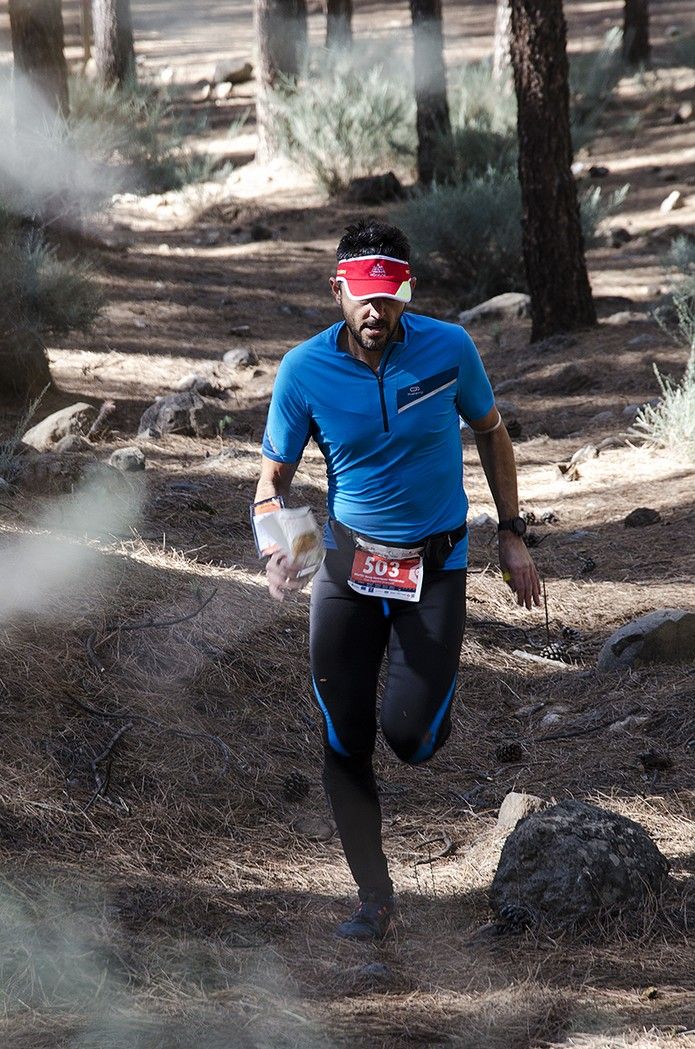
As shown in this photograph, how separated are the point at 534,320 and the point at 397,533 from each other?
26.0ft

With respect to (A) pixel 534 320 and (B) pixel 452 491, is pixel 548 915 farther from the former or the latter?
(A) pixel 534 320

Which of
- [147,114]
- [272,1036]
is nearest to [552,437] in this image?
[272,1036]

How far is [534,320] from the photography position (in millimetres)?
11016

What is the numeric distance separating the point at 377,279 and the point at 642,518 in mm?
4178

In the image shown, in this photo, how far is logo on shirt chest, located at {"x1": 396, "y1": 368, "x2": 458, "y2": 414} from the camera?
11.0ft

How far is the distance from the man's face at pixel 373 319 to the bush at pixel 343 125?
1431cm

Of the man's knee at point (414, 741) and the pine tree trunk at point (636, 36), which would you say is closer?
the man's knee at point (414, 741)

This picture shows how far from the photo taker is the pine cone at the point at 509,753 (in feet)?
15.9

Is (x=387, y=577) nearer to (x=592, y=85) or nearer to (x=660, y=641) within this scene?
(x=660, y=641)

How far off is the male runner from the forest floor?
1.71 feet

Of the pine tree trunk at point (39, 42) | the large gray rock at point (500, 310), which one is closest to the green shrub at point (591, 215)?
the large gray rock at point (500, 310)

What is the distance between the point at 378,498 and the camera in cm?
342

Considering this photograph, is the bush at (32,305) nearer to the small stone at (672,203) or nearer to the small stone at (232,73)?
the small stone at (672,203)

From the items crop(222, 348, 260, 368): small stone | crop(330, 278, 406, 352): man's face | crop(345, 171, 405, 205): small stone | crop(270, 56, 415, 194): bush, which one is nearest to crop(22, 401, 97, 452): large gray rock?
crop(222, 348, 260, 368): small stone
